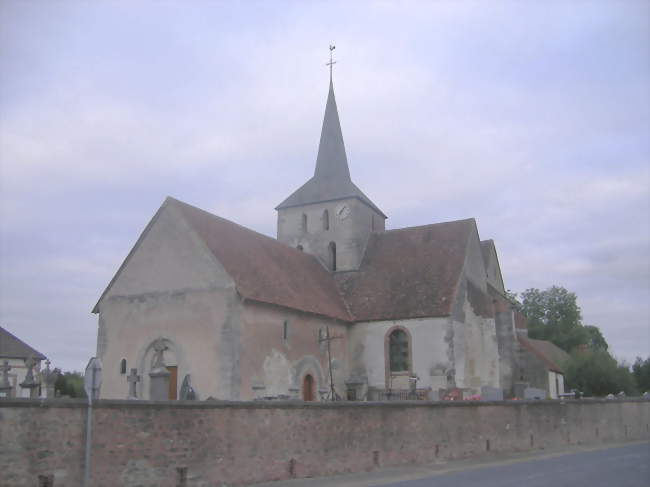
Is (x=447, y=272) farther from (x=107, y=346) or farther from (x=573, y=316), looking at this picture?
(x=573, y=316)

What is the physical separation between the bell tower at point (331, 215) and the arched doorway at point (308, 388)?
8630 mm

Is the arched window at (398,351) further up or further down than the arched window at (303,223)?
further down

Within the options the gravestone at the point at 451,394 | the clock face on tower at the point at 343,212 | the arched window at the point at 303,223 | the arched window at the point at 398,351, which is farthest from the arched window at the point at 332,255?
the gravestone at the point at 451,394

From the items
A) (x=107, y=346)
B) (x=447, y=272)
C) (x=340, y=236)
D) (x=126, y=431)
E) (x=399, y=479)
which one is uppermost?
(x=340, y=236)

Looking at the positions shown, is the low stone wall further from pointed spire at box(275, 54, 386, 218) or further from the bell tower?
pointed spire at box(275, 54, 386, 218)

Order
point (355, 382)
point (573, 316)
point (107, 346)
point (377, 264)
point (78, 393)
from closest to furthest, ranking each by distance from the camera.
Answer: point (107, 346) < point (355, 382) < point (377, 264) < point (78, 393) < point (573, 316)

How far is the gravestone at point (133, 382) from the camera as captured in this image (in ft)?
87.1

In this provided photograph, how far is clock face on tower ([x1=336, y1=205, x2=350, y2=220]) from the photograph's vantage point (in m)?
38.1

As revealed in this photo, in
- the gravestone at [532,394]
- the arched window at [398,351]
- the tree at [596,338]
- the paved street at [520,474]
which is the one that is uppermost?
the tree at [596,338]

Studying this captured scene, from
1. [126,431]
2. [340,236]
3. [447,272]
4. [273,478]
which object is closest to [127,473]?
[126,431]

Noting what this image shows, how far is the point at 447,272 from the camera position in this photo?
33500mm

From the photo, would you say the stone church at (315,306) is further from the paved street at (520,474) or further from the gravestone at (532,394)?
the paved street at (520,474)

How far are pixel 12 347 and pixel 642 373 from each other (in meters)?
47.0

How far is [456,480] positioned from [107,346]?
16.5m
